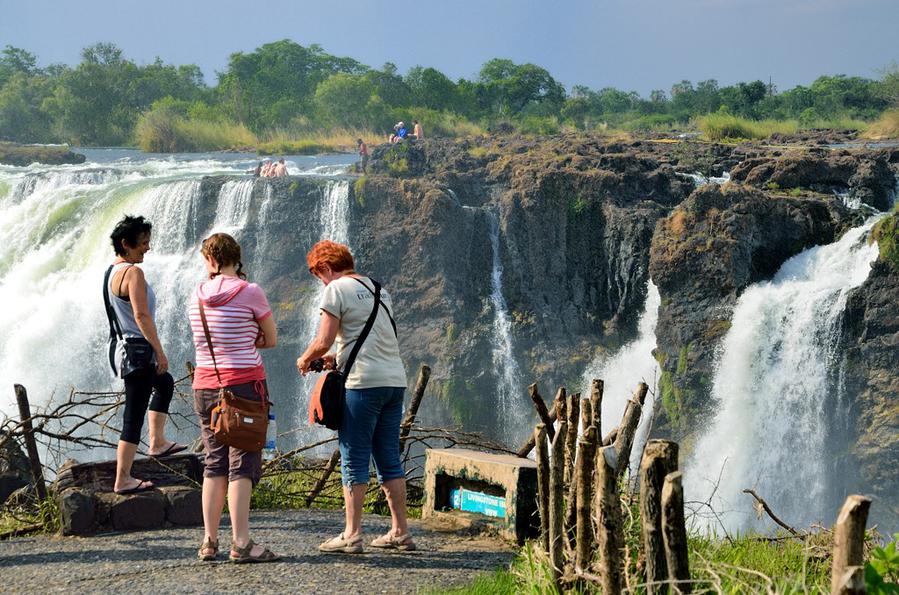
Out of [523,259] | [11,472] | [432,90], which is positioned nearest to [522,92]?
[432,90]

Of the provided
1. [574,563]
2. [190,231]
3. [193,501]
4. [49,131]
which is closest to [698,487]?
[190,231]

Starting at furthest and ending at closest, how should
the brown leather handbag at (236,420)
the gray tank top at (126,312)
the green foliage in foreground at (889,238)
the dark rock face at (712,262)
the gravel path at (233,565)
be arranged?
the dark rock face at (712,262) → the green foliage in foreground at (889,238) → the gray tank top at (126,312) → the brown leather handbag at (236,420) → the gravel path at (233,565)

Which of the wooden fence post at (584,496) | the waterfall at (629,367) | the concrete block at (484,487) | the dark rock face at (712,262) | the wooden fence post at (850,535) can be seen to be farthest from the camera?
the waterfall at (629,367)

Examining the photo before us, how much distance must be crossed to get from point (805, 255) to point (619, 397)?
13.2ft

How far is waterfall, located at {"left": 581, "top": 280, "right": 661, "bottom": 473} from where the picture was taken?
20.8 meters

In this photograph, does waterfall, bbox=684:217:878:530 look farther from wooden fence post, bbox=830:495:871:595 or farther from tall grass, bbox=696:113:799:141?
wooden fence post, bbox=830:495:871:595

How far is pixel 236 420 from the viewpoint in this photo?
5.39 m

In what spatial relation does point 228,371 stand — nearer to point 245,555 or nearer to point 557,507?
point 245,555

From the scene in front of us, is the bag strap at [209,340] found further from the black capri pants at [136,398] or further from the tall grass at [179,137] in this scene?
the tall grass at [179,137]

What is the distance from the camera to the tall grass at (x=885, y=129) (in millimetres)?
29453

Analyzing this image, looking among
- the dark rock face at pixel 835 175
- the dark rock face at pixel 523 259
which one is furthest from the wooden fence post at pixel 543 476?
the dark rock face at pixel 835 175

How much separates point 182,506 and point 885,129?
27117mm

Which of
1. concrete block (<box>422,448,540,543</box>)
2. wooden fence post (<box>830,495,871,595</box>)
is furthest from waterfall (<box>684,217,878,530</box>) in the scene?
wooden fence post (<box>830,495,871,595</box>)

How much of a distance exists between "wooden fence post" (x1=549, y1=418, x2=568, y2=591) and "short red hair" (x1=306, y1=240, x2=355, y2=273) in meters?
1.47
